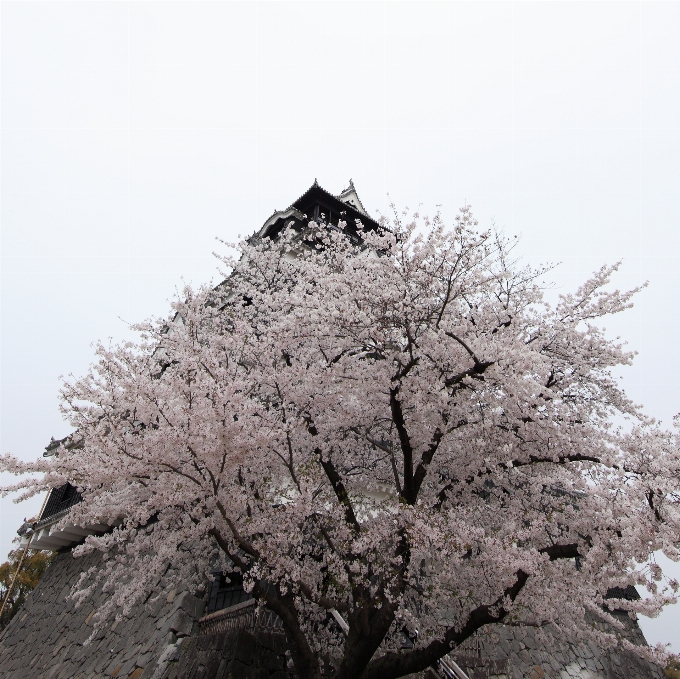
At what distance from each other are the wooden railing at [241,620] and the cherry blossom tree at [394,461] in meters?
0.56

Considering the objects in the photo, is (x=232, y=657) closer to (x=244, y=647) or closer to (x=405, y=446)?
(x=244, y=647)

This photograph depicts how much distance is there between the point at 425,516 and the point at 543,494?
142 inches

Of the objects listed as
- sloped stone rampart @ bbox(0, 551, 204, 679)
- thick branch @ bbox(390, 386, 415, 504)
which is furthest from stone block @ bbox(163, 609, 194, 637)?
thick branch @ bbox(390, 386, 415, 504)

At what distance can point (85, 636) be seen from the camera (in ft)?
41.5

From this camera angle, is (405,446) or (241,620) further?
(241,620)

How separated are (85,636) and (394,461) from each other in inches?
433

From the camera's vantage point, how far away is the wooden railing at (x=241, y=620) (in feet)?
31.1

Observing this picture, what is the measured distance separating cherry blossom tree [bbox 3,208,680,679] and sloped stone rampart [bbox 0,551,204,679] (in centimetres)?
114

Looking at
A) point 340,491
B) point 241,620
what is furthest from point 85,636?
point 340,491

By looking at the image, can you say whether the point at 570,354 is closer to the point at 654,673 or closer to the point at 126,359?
the point at 126,359

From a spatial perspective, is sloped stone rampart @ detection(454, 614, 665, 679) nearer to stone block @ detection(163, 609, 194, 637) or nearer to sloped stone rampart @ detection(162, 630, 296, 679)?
sloped stone rampart @ detection(162, 630, 296, 679)

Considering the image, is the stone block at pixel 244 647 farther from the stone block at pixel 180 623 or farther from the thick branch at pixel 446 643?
the thick branch at pixel 446 643

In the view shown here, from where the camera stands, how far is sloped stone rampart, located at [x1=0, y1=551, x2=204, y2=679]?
31.5ft

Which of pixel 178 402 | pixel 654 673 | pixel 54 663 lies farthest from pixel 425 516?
pixel 654 673
